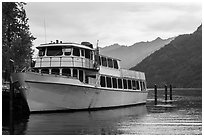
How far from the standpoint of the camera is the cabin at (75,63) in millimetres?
29531

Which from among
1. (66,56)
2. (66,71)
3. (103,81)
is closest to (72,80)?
(66,71)

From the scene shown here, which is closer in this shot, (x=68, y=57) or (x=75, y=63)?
(x=68, y=57)

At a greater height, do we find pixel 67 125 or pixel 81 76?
pixel 81 76

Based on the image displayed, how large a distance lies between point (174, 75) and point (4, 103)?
559ft

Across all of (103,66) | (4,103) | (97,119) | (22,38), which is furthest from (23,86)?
(22,38)

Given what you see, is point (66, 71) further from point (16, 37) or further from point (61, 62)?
point (16, 37)

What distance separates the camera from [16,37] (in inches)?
1468

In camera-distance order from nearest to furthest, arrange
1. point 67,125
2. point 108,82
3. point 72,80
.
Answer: point 67,125
point 72,80
point 108,82

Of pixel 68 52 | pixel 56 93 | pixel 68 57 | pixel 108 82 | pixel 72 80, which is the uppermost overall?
pixel 68 52

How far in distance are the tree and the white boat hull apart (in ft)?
23.4

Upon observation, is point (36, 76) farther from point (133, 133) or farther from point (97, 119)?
point (133, 133)

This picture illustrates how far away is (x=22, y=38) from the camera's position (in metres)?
36.8

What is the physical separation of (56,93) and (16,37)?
12.3 m

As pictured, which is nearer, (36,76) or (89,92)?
(36,76)
